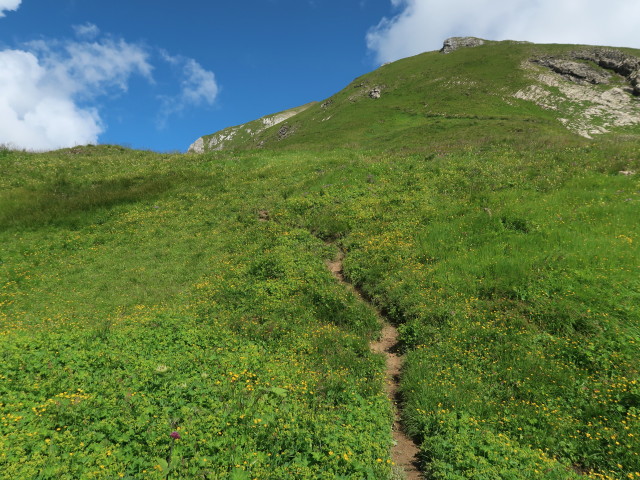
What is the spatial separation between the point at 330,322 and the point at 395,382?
3250mm

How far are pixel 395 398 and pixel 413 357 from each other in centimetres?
140

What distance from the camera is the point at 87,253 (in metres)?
17.9

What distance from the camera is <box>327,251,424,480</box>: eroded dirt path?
7.06 m

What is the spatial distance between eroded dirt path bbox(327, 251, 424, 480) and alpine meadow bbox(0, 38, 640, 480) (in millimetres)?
91

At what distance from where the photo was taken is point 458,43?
126 m

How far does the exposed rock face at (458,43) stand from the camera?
12500 cm

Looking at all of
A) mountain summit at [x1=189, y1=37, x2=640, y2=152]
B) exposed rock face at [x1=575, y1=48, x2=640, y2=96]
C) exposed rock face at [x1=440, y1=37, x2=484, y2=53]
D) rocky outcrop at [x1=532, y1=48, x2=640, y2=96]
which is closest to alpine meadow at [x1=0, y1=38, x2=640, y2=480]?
mountain summit at [x1=189, y1=37, x2=640, y2=152]

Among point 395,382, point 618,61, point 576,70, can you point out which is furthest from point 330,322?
point 618,61

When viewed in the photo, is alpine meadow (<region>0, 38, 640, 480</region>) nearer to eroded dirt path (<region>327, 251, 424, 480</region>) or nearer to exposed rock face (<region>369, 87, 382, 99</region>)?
eroded dirt path (<region>327, 251, 424, 480</region>)

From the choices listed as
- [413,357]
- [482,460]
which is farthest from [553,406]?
[413,357]

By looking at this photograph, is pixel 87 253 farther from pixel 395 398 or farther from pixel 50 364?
pixel 395 398

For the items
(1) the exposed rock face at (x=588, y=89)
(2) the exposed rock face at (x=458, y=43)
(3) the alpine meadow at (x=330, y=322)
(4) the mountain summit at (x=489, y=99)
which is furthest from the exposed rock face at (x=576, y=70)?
(3) the alpine meadow at (x=330, y=322)

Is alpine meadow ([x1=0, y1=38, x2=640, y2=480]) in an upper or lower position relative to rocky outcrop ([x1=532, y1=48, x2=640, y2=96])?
lower

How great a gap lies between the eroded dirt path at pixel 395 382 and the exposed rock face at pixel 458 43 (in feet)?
466
